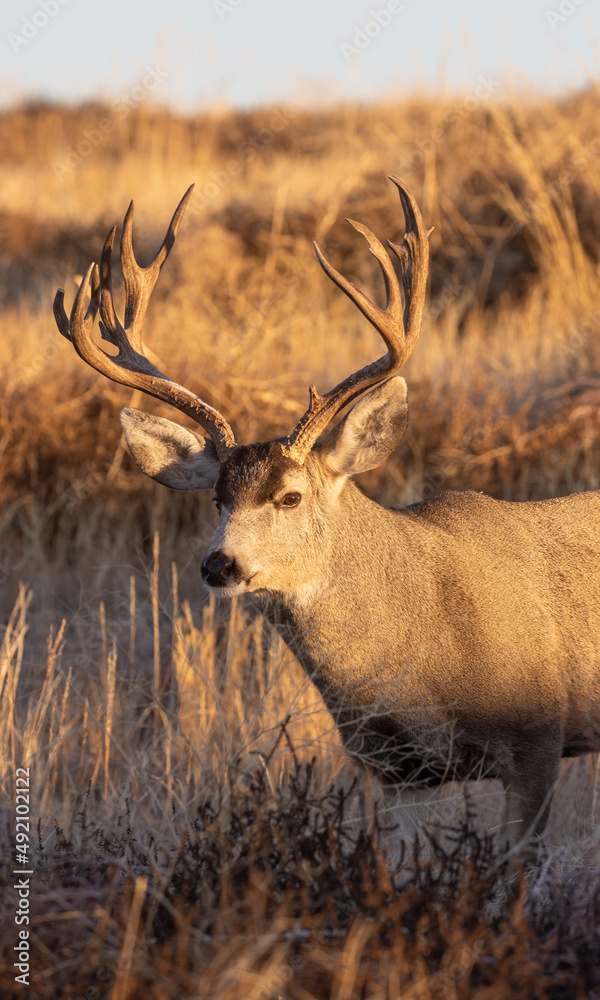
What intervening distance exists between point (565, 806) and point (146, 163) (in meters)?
17.1

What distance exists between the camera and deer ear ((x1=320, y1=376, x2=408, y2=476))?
13.6ft

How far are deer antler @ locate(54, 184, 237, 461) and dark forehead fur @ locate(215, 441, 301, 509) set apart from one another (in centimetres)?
20

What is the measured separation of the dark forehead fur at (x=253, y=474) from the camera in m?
3.96

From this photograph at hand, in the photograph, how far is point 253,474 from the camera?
3977 millimetres

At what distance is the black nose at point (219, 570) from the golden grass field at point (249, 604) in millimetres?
500

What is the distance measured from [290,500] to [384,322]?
0.79m

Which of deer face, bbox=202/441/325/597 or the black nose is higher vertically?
deer face, bbox=202/441/325/597

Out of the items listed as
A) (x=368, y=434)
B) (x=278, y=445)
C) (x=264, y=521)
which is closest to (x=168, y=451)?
(x=278, y=445)

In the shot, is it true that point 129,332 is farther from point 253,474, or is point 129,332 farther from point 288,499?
point 288,499

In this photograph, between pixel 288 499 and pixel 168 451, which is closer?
pixel 288 499
